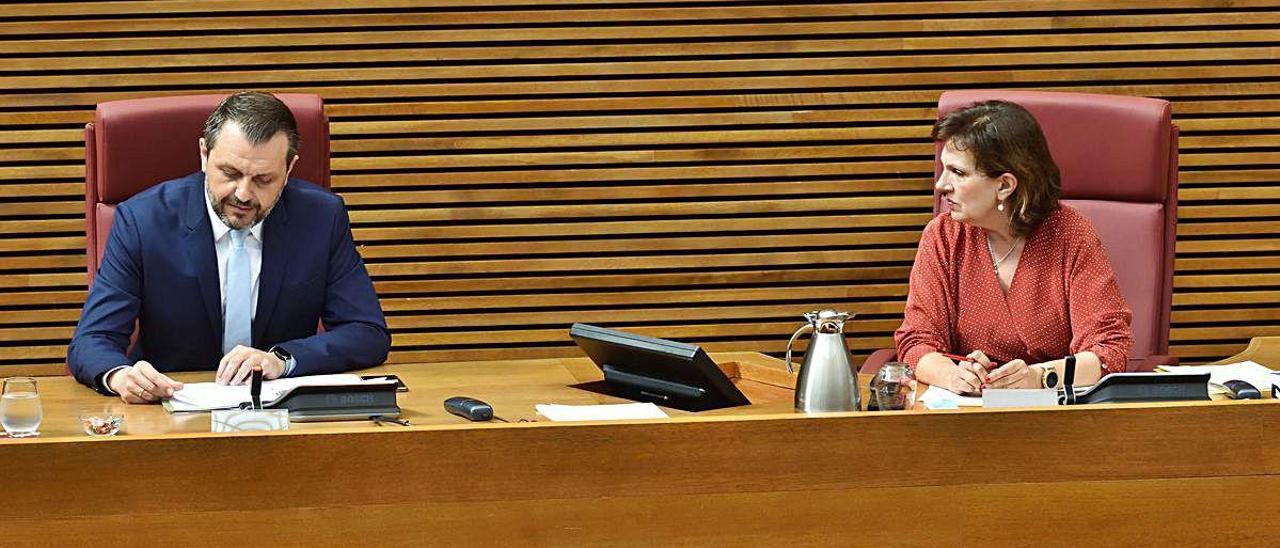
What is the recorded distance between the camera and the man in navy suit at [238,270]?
10.3 feet

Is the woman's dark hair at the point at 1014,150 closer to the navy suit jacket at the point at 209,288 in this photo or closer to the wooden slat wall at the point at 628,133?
the navy suit jacket at the point at 209,288

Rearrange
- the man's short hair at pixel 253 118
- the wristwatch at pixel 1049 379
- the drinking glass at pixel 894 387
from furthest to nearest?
the man's short hair at pixel 253 118 < the wristwatch at pixel 1049 379 < the drinking glass at pixel 894 387

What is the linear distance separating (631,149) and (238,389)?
2269 mm

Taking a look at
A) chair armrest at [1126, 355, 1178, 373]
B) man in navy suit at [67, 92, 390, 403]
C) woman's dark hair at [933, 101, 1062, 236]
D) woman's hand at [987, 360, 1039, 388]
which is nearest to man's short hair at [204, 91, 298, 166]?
man in navy suit at [67, 92, 390, 403]

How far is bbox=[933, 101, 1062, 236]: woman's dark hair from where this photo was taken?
128 inches

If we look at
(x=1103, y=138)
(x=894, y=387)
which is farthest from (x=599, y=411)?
(x=1103, y=138)

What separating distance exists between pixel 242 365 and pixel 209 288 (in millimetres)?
424

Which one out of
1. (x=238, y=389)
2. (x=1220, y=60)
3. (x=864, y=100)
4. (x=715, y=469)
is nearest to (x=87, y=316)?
(x=238, y=389)

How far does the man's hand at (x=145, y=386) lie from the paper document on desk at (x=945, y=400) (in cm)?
133

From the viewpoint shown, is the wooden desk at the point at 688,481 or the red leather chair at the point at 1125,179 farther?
the red leather chair at the point at 1125,179

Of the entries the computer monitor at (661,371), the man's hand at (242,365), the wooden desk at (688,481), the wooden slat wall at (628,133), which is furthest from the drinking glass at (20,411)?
the wooden slat wall at (628,133)

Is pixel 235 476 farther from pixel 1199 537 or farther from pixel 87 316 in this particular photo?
pixel 1199 537

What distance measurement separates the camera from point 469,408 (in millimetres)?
2623

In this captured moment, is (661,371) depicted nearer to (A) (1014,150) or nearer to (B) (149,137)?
(A) (1014,150)
